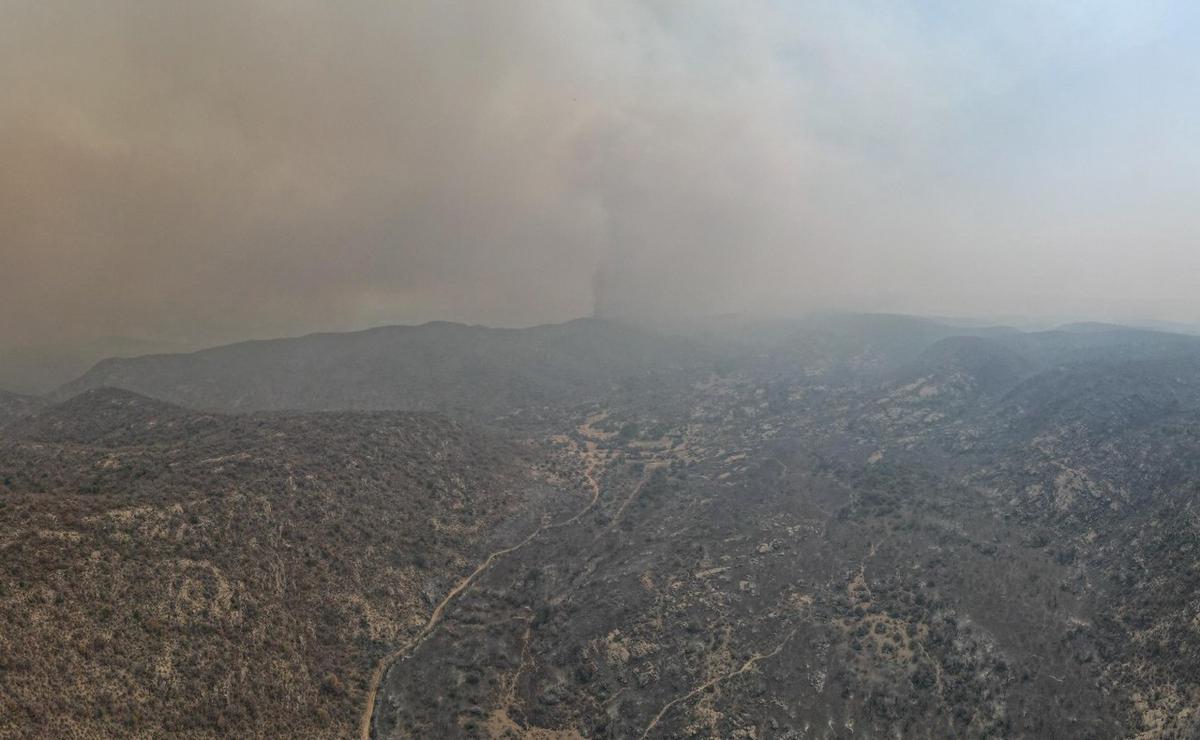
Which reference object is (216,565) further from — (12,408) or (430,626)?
(12,408)

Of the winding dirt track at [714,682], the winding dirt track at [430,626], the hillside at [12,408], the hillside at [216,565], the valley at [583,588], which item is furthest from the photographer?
the hillside at [12,408]

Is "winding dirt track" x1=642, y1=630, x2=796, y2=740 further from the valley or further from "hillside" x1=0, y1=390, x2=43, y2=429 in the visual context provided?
"hillside" x1=0, y1=390, x2=43, y2=429

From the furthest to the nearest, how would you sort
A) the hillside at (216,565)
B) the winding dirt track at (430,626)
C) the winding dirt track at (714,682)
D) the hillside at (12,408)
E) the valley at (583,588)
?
the hillside at (12,408) → the winding dirt track at (430,626) → the winding dirt track at (714,682) → the valley at (583,588) → the hillside at (216,565)

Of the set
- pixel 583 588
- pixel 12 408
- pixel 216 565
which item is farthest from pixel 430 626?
pixel 12 408

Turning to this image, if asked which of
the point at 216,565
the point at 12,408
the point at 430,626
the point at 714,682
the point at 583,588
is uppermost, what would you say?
the point at 12,408

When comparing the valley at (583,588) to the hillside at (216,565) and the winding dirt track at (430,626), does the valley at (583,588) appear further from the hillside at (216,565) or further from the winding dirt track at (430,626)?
the winding dirt track at (430,626)

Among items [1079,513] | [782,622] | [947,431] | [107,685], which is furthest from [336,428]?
[947,431]

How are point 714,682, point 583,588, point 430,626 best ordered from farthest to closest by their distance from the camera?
1. point 583,588
2. point 430,626
3. point 714,682

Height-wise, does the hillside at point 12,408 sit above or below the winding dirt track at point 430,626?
above

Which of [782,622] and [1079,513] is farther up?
[1079,513]

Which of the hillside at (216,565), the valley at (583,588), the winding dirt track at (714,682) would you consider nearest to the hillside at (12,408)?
the valley at (583,588)

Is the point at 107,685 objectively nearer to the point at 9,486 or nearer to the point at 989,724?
the point at 9,486
